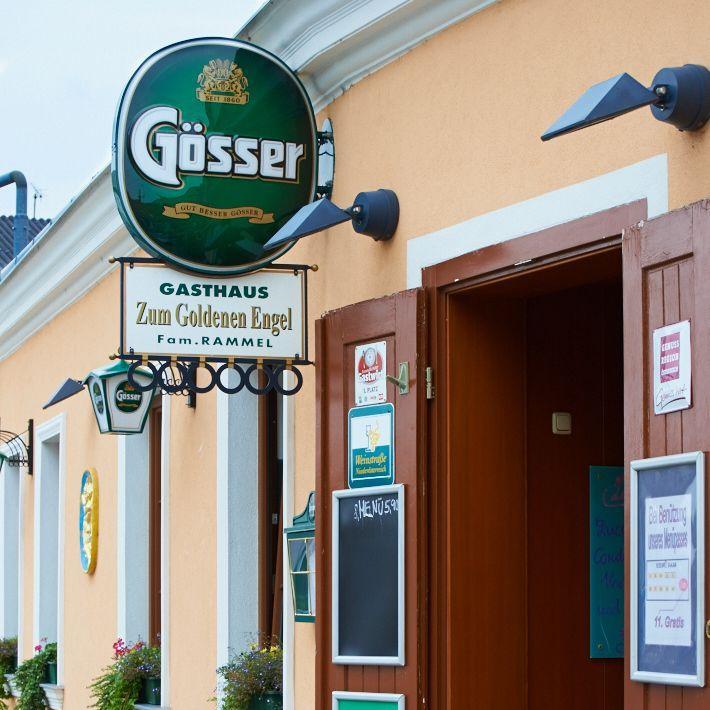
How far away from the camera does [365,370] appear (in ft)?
20.5

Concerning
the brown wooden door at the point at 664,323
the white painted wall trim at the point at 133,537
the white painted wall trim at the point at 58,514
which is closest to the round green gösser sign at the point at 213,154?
the brown wooden door at the point at 664,323

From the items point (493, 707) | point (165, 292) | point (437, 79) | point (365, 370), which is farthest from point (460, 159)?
point (493, 707)

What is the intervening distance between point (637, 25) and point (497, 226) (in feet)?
3.19

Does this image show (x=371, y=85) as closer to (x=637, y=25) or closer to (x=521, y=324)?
(x=521, y=324)

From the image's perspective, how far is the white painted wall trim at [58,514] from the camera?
476 inches

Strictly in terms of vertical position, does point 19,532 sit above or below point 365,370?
below

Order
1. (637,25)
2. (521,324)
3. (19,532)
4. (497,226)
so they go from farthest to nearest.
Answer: (19,532) → (521,324) → (497,226) → (637,25)

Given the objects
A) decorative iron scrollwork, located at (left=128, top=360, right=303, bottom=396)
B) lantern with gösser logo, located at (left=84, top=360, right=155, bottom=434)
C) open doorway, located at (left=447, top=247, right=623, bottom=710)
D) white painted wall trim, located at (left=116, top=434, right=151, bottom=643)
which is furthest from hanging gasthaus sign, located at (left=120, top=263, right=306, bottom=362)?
white painted wall trim, located at (left=116, top=434, right=151, bottom=643)

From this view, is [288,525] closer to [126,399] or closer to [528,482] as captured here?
[528,482]

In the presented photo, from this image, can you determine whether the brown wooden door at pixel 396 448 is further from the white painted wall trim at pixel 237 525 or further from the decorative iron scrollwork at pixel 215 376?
the white painted wall trim at pixel 237 525

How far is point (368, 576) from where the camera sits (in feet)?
20.0

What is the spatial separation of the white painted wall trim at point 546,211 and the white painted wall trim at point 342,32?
2.72 ft

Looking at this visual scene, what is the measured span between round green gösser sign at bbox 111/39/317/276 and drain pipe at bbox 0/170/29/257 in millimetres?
11733

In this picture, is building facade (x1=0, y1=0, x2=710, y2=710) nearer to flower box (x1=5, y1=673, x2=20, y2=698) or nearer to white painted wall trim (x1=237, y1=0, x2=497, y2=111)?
white painted wall trim (x1=237, y1=0, x2=497, y2=111)
